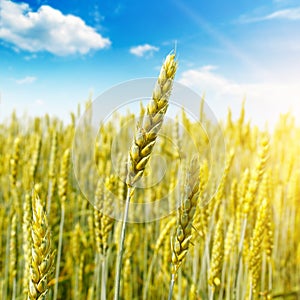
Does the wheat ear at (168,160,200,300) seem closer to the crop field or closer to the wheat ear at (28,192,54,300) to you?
the crop field

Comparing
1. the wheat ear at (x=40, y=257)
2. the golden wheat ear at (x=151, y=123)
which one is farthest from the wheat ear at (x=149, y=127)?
the wheat ear at (x=40, y=257)

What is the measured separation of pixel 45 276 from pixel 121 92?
848 millimetres

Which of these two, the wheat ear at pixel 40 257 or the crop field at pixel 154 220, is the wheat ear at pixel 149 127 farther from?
the wheat ear at pixel 40 257

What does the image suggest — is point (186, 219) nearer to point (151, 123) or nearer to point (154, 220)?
point (151, 123)

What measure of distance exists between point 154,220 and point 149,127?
5.10 feet

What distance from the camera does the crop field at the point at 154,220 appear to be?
69 cm

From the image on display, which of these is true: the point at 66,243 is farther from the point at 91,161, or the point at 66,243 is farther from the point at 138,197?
the point at 91,161

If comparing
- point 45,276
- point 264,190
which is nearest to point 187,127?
point 264,190

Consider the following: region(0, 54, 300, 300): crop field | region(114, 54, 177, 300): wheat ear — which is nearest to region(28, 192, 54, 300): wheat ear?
region(0, 54, 300, 300): crop field

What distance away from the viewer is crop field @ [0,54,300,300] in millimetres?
689

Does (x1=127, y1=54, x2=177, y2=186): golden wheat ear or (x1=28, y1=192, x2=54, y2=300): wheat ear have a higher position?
(x1=127, y1=54, x2=177, y2=186): golden wheat ear

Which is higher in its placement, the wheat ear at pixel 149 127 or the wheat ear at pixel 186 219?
the wheat ear at pixel 149 127

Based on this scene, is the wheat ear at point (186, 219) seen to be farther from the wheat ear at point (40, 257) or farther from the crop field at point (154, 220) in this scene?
the wheat ear at point (40, 257)

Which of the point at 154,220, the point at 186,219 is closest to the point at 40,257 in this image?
the point at 186,219
